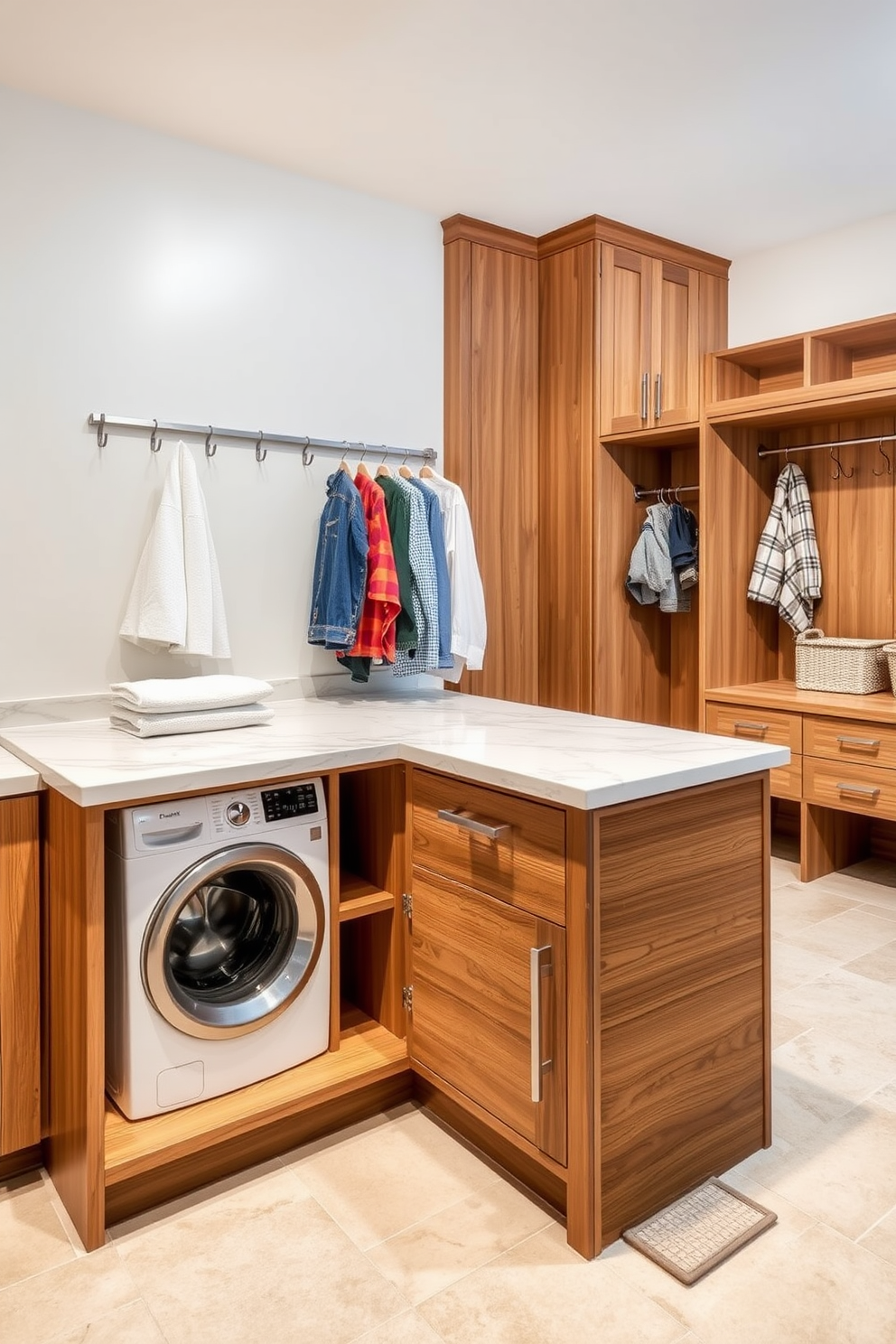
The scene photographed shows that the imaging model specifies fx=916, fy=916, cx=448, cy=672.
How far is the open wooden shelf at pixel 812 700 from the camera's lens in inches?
130

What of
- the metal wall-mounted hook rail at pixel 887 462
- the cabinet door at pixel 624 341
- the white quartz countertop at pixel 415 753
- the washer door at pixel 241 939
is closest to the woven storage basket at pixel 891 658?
the metal wall-mounted hook rail at pixel 887 462

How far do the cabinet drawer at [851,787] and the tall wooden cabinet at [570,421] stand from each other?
78cm

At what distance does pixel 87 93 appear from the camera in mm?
2520

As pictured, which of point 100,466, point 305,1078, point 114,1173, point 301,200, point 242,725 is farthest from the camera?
point 301,200

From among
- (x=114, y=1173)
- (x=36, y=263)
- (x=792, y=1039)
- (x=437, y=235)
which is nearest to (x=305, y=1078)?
(x=114, y=1173)

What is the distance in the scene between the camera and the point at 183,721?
227 cm

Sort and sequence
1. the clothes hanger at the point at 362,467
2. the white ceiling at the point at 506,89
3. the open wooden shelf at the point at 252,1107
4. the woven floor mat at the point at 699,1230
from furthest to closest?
the clothes hanger at the point at 362,467 → the white ceiling at the point at 506,89 → the open wooden shelf at the point at 252,1107 → the woven floor mat at the point at 699,1230

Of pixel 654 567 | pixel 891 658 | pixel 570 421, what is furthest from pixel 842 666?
pixel 570 421

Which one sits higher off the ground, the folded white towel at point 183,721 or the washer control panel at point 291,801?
the folded white towel at point 183,721

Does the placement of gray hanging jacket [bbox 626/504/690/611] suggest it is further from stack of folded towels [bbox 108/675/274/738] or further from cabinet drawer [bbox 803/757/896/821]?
stack of folded towels [bbox 108/675/274/738]

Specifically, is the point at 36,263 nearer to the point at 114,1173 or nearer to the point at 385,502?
the point at 385,502

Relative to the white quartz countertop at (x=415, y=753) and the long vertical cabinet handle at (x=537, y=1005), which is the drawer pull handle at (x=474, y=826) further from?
the long vertical cabinet handle at (x=537, y=1005)

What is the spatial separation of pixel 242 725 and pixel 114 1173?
105cm

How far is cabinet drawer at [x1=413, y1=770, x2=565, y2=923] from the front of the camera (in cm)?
167
